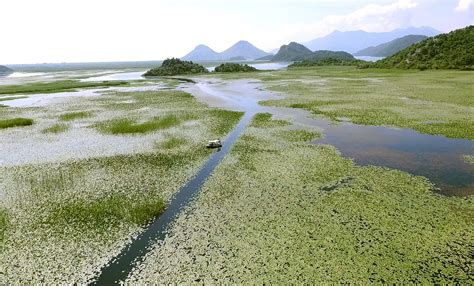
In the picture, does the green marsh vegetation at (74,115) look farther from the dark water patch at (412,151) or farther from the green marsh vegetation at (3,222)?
the dark water patch at (412,151)

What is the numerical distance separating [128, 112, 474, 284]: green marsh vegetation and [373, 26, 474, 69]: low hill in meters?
107

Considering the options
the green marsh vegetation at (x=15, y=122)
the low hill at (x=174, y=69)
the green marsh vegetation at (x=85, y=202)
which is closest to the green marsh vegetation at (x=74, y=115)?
the green marsh vegetation at (x=15, y=122)

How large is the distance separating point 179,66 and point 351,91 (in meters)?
111

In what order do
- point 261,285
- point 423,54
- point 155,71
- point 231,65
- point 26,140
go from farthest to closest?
point 231,65, point 155,71, point 423,54, point 26,140, point 261,285

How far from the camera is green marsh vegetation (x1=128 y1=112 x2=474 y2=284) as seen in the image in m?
14.1

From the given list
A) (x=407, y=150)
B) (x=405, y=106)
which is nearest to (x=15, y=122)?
(x=407, y=150)

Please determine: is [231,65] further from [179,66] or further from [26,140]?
[26,140]

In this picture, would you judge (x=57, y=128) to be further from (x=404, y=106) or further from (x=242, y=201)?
(x=404, y=106)

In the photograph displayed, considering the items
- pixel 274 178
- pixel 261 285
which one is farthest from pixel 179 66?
pixel 261 285

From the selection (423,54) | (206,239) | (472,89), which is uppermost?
(423,54)

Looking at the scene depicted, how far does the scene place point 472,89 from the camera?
207 feet

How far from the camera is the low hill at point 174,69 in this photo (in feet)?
520

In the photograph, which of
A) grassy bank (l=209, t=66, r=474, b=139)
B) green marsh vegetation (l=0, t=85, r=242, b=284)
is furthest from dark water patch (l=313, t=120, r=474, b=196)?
green marsh vegetation (l=0, t=85, r=242, b=284)

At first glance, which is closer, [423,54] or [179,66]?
[423,54]
